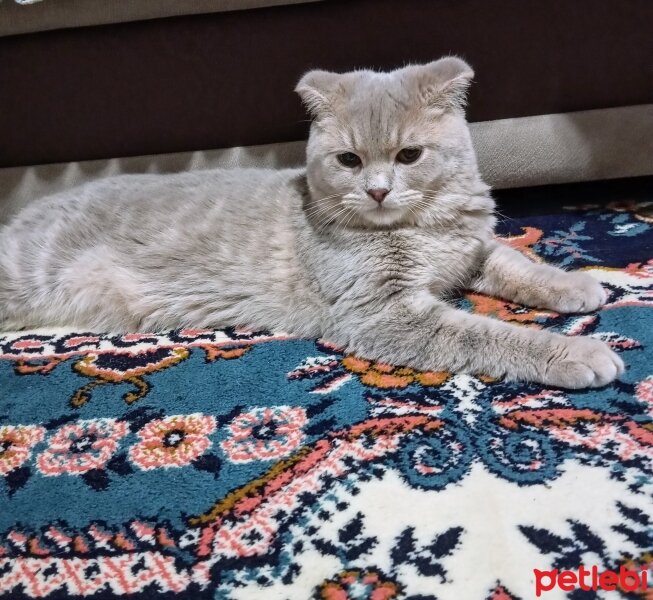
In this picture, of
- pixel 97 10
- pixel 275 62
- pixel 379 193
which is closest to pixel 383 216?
pixel 379 193

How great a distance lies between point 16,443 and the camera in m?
1.12

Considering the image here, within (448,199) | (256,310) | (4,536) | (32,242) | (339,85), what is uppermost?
(339,85)

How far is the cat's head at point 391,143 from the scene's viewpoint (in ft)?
4.10

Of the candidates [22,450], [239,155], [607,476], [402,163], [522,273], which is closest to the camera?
[607,476]

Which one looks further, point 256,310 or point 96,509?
point 256,310

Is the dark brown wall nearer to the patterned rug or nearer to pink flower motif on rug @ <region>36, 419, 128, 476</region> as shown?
the patterned rug

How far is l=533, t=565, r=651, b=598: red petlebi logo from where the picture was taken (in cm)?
73

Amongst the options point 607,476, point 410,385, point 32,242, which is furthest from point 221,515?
point 32,242

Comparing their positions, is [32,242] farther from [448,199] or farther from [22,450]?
[448,199]

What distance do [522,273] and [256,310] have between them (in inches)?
25.1

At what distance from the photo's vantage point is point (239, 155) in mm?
1863

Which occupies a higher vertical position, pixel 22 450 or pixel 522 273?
pixel 522 273

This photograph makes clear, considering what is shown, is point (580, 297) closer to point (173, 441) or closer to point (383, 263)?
point (383, 263)

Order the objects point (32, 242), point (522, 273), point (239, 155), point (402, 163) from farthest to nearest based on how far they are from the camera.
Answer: point (239, 155)
point (32, 242)
point (522, 273)
point (402, 163)
